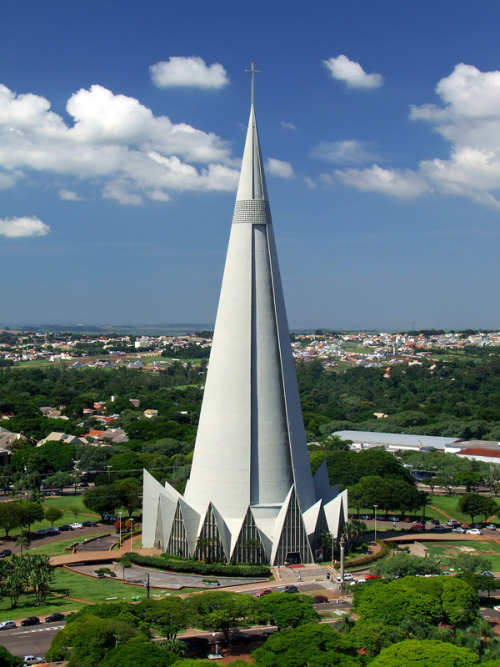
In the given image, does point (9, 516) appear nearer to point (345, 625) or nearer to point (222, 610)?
point (222, 610)

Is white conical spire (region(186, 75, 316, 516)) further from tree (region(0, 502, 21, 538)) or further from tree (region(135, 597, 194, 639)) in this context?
tree (region(0, 502, 21, 538))

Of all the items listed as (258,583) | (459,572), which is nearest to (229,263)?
(258,583)

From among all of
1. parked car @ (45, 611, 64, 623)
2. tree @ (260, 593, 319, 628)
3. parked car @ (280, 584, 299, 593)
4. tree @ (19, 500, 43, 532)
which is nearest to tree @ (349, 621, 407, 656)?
tree @ (260, 593, 319, 628)

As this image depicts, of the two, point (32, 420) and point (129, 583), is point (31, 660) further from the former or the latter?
point (32, 420)

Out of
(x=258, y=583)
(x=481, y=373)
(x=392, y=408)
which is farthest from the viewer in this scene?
(x=481, y=373)

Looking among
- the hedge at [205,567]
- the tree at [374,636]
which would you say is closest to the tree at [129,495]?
the hedge at [205,567]

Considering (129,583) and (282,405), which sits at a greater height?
(282,405)
